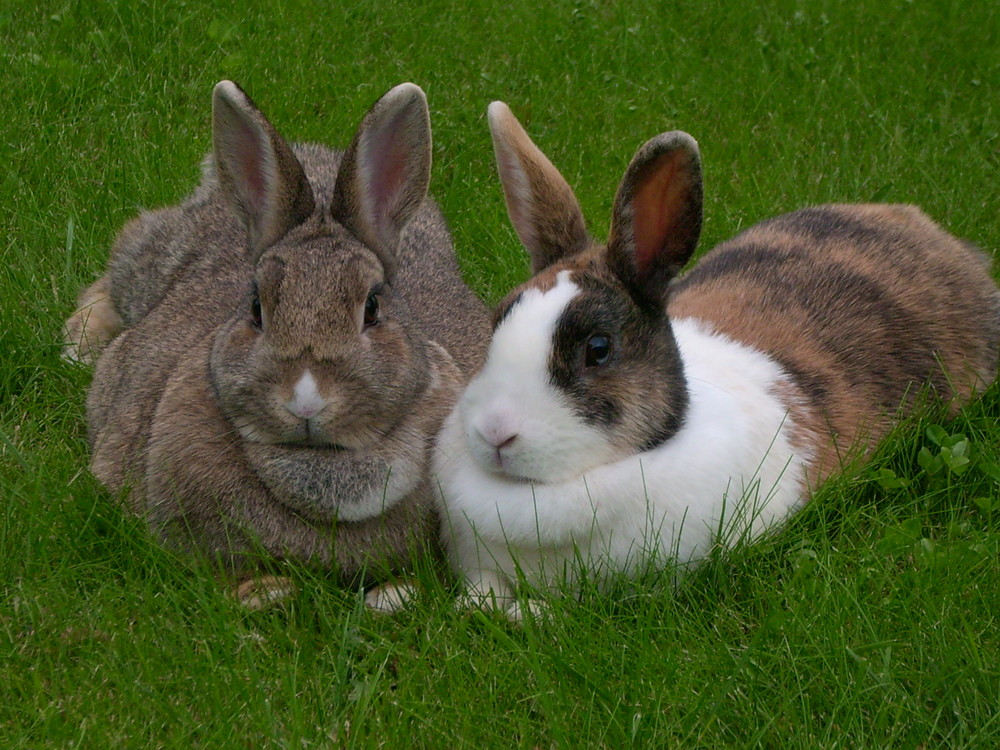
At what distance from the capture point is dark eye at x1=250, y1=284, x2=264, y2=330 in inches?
146

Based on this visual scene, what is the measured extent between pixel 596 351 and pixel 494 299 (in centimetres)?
190

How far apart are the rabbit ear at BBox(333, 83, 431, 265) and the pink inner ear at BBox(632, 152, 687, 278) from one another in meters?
0.74

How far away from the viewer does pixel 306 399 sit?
3.48 m

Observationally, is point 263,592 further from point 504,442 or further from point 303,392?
point 504,442

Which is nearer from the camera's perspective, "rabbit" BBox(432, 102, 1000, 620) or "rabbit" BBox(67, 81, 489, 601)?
"rabbit" BBox(432, 102, 1000, 620)

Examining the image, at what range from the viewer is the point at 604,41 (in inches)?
285

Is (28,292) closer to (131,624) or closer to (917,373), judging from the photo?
(131,624)

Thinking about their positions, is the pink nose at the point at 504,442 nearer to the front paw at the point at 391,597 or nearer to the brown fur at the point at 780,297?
the brown fur at the point at 780,297

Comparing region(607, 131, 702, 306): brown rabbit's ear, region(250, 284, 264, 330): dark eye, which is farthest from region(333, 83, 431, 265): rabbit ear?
region(607, 131, 702, 306): brown rabbit's ear

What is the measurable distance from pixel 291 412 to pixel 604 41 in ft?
14.1

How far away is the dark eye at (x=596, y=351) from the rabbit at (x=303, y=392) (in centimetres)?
55

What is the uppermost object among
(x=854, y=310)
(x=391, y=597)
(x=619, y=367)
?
(x=619, y=367)

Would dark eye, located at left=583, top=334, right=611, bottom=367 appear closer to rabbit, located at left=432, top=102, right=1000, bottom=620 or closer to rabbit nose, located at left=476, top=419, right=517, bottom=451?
rabbit, located at left=432, top=102, right=1000, bottom=620

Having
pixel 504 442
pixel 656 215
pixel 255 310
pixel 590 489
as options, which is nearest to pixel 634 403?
pixel 590 489
